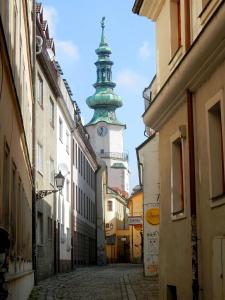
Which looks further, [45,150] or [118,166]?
[118,166]

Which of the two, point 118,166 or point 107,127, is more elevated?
point 107,127

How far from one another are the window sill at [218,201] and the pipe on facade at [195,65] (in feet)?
6.33

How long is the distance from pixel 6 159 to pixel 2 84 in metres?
1.77

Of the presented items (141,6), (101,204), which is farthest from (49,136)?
(101,204)

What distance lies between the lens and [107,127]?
98.1 meters

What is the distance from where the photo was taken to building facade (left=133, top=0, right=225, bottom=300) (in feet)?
31.9

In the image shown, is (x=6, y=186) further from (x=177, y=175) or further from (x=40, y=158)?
(x=40, y=158)

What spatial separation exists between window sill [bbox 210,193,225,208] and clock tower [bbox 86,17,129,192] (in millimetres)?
87461

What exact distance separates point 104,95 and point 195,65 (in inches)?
3528

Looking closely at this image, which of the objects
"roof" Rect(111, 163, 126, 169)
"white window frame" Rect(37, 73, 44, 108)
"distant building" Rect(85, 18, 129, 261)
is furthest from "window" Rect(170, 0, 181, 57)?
"roof" Rect(111, 163, 126, 169)

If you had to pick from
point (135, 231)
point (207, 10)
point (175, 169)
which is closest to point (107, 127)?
point (135, 231)

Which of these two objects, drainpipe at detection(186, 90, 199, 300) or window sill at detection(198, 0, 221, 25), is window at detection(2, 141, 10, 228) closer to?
drainpipe at detection(186, 90, 199, 300)

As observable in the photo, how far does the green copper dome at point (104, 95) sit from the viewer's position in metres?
98.1

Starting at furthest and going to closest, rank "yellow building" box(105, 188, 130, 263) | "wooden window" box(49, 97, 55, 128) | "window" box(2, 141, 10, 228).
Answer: "yellow building" box(105, 188, 130, 263) < "wooden window" box(49, 97, 55, 128) < "window" box(2, 141, 10, 228)
